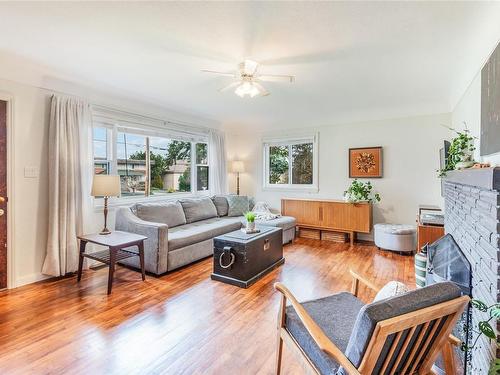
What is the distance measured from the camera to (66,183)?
318 cm

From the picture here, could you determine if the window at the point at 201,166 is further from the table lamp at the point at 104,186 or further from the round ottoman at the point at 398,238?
the round ottoman at the point at 398,238

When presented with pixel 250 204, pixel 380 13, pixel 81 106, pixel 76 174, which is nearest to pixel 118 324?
pixel 76 174

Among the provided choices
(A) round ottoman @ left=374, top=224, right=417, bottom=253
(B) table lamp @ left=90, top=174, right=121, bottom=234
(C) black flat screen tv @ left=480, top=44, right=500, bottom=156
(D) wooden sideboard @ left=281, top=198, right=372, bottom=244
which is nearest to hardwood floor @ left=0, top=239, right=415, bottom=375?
(A) round ottoman @ left=374, top=224, right=417, bottom=253

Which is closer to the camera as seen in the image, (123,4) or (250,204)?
(123,4)

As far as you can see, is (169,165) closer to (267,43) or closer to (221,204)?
(221,204)

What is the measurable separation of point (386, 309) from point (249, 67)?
236 cm

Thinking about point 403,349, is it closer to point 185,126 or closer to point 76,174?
point 76,174

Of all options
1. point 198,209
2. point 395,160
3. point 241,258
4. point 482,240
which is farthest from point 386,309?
point 395,160

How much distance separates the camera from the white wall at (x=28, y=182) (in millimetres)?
2906

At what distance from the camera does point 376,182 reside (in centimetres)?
501

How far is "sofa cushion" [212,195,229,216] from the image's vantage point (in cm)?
515

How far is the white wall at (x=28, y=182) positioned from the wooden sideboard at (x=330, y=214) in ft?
12.8

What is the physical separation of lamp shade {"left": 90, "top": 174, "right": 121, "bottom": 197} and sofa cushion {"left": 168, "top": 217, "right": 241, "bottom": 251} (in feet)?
2.86

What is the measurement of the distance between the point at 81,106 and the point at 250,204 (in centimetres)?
330
